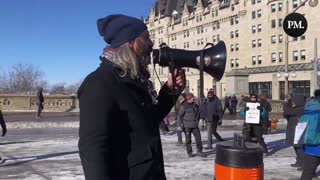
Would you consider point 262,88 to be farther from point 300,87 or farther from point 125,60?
point 125,60

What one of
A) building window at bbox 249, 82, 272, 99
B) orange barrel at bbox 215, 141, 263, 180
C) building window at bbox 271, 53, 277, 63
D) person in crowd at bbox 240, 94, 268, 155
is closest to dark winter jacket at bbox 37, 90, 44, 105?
person in crowd at bbox 240, 94, 268, 155

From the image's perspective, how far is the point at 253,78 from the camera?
234 ft

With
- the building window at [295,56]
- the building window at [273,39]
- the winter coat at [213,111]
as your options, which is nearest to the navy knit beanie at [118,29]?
the winter coat at [213,111]

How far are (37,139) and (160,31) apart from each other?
93.2 metres

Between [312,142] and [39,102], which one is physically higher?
[39,102]

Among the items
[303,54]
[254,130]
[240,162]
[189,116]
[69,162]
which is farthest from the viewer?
[303,54]

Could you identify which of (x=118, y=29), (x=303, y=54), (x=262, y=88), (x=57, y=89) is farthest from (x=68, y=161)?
(x=57, y=89)

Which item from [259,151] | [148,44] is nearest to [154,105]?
[148,44]

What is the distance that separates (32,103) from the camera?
35.7 meters

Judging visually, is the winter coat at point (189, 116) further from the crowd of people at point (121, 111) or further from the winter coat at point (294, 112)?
the crowd of people at point (121, 111)

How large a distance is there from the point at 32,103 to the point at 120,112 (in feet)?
113

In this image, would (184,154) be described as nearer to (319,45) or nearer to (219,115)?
(219,115)
